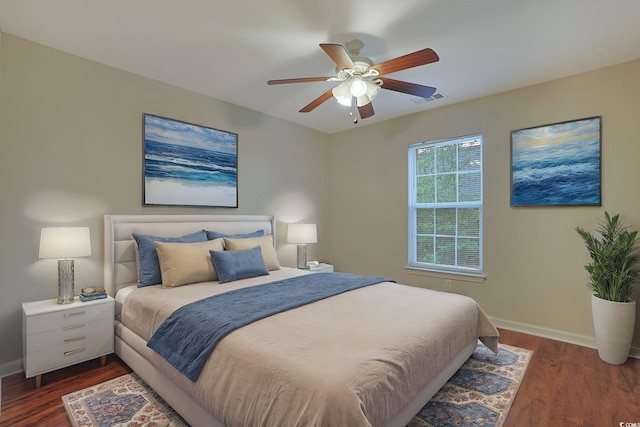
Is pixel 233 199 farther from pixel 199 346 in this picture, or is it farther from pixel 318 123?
pixel 199 346

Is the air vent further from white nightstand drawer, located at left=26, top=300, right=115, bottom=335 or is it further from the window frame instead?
white nightstand drawer, located at left=26, top=300, right=115, bottom=335

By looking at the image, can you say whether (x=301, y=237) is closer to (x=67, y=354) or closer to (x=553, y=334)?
(x=67, y=354)

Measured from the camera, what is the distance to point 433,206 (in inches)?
162

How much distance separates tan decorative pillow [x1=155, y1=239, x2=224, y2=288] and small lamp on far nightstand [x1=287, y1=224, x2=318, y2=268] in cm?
144

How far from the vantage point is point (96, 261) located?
2828 mm

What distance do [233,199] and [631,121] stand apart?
405 centimetres

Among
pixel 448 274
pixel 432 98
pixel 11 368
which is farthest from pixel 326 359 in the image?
pixel 432 98

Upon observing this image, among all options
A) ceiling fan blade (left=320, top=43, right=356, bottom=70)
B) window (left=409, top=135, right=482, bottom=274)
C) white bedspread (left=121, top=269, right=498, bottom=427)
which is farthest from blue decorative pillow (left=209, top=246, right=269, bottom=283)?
window (left=409, top=135, right=482, bottom=274)

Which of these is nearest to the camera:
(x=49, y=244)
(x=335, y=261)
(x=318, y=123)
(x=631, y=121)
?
(x=49, y=244)

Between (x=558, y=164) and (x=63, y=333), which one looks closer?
(x=63, y=333)

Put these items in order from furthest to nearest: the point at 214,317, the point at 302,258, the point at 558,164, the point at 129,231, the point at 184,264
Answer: the point at 302,258 → the point at 558,164 → the point at 129,231 → the point at 184,264 → the point at 214,317

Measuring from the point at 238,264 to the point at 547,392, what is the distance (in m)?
2.61

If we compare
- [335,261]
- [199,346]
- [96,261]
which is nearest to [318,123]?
[335,261]

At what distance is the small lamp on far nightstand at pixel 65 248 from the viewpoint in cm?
237
